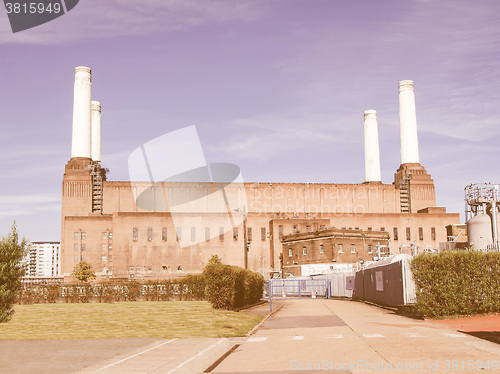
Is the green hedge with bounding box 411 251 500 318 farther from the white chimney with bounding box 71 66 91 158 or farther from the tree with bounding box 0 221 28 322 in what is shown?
the white chimney with bounding box 71 66 91 158

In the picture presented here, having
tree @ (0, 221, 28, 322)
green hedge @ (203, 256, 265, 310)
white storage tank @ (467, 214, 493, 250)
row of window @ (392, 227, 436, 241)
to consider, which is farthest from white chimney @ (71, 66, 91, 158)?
tree @ (0, 221, 28, 322)

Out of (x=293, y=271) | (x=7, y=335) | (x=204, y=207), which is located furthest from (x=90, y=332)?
(x=204, y=207)

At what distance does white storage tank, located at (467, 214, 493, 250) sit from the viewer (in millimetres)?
54969

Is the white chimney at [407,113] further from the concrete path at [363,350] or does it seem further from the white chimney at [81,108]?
the concrete path at [363,350]

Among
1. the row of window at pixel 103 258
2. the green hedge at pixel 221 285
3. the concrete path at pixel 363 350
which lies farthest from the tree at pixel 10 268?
the row of window at pixel 103 258

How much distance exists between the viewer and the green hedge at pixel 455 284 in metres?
25.9

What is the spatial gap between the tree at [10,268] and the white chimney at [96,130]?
11179 cm

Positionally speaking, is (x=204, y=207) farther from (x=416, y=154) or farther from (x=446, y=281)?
(x=446, y=281)

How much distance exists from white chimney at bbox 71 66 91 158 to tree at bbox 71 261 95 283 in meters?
23.7

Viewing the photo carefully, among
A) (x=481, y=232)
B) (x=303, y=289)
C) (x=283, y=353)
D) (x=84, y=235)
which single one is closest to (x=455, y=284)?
(x=283, y=353)

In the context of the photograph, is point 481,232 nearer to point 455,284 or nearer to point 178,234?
point 455,284

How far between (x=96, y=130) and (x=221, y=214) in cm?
3652

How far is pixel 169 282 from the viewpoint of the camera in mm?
52250

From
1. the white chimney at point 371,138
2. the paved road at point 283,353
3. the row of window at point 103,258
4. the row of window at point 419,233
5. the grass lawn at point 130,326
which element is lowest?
the grass lawn at point 130,326
